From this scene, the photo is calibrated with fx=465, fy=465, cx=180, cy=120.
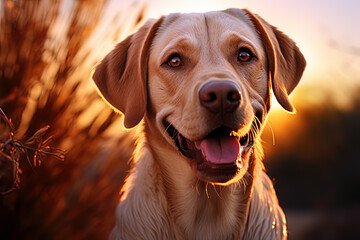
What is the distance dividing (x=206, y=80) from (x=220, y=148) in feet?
1.23

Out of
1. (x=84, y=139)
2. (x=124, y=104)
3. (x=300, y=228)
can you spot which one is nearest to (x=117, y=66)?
(x=124, y=104)

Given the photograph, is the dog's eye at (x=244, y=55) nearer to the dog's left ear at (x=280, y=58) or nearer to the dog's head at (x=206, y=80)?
the dog's head at (x=206, y=80)

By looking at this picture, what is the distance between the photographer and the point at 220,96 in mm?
2189

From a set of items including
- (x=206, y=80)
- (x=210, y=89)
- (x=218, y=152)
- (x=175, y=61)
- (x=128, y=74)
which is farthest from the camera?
(x=128, y=74)

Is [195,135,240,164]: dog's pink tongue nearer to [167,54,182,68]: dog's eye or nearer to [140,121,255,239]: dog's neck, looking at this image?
[140,121,255,239]: dog's neck

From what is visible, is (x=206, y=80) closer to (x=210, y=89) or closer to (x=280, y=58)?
(x=210, y=89)

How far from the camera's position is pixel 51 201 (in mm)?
3219

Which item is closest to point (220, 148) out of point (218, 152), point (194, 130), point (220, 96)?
point (218, 152)

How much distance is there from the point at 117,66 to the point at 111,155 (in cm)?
91

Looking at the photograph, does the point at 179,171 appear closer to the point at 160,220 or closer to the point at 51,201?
the point at 160,220

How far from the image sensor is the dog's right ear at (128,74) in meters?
2.69

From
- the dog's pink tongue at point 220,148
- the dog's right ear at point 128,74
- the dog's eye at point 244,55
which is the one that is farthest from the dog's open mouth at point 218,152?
the dog's eye at point 244,55

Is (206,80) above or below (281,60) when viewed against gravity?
above

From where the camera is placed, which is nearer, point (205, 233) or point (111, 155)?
point (205, 233)
